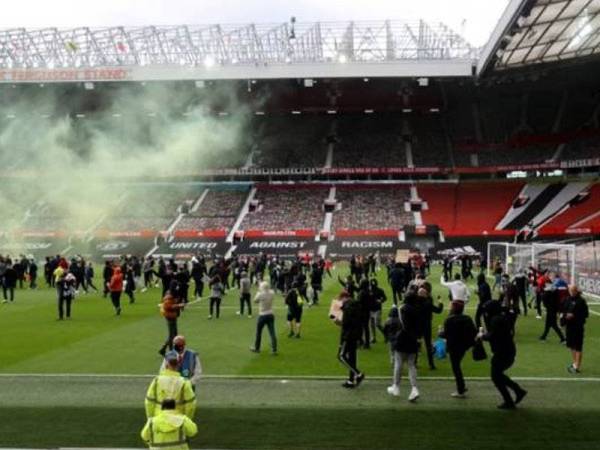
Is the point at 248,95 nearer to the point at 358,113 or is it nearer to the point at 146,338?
the point at 358,113

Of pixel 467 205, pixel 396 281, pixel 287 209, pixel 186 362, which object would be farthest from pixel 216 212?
pixel 186 362

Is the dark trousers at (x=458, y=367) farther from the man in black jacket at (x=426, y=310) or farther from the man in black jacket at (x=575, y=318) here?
the man in black jacket at (x=575, y=318)

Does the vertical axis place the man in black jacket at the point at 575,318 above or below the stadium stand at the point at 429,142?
below

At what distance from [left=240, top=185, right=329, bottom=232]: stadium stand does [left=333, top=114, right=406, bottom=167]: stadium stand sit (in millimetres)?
4126

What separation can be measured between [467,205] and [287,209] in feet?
49.1

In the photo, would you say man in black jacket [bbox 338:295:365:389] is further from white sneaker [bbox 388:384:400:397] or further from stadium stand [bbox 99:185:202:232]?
stadium stand [bbox 99:185:202:232]

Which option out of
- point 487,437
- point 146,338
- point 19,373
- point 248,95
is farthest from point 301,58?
point 487,437

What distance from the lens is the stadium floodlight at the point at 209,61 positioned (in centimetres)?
4734

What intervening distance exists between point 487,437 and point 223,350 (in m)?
7.40

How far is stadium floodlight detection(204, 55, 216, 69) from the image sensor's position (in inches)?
1864

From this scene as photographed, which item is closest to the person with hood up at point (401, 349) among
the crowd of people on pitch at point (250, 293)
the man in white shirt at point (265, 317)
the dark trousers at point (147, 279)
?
the man in white shirt at point (265, 317)

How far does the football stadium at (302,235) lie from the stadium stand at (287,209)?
0.88 ft

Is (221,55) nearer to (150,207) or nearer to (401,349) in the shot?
(150,207)

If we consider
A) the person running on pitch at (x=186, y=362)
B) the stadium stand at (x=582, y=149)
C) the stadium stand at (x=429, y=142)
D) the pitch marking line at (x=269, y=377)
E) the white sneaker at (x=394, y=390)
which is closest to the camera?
the person running on pitch at (x=186, y=362)
